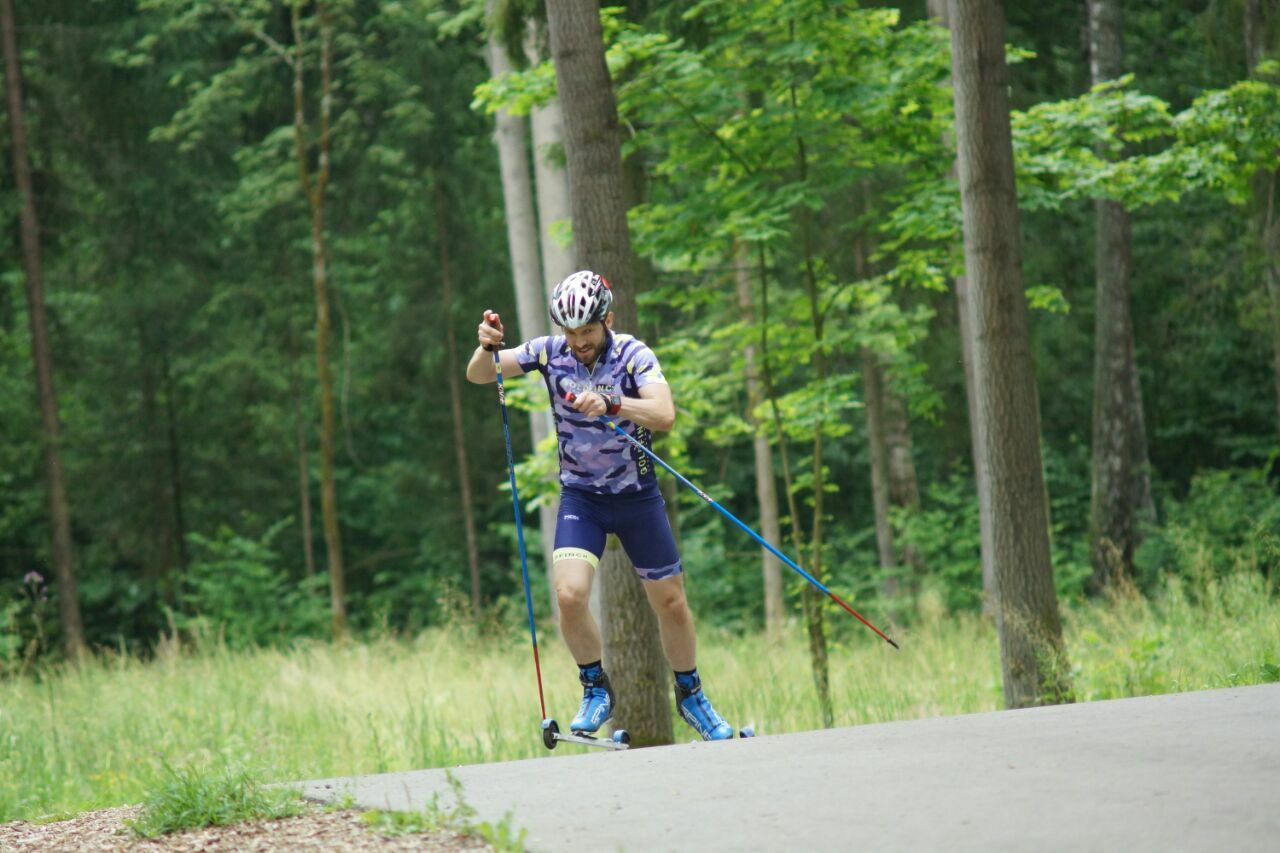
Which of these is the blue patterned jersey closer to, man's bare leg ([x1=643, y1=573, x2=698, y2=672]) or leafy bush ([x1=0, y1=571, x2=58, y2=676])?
man's bare leg ([x1=643, y1=573, x2=698, y2=672])

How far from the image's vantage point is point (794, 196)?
1084 cm

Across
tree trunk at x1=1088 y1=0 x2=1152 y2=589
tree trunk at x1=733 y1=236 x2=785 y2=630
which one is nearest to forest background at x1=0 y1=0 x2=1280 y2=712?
tree trunk at x1=733 y1=236 x2=785 y2=630

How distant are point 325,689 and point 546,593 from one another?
11.8 m

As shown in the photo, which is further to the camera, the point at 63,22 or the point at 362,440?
the point at 362,440

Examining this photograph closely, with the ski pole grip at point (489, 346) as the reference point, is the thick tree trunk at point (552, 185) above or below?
above

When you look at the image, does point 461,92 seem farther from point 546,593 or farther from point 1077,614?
point 1077,614

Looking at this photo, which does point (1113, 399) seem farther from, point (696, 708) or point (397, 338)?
point (696, 708)

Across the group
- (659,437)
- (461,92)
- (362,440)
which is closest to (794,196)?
(659,437)

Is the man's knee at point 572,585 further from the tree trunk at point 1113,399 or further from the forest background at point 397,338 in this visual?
the tree trunk at point 1113,399

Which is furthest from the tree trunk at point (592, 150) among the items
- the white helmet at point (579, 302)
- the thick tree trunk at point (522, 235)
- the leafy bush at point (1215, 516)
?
the leafy bush at point (1215, 516)

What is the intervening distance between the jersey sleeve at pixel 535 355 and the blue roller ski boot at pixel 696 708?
1.78 metres

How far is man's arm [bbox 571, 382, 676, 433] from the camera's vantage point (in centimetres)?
666

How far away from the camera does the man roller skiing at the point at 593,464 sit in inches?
277

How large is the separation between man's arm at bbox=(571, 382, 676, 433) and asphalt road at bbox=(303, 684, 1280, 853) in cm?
153
